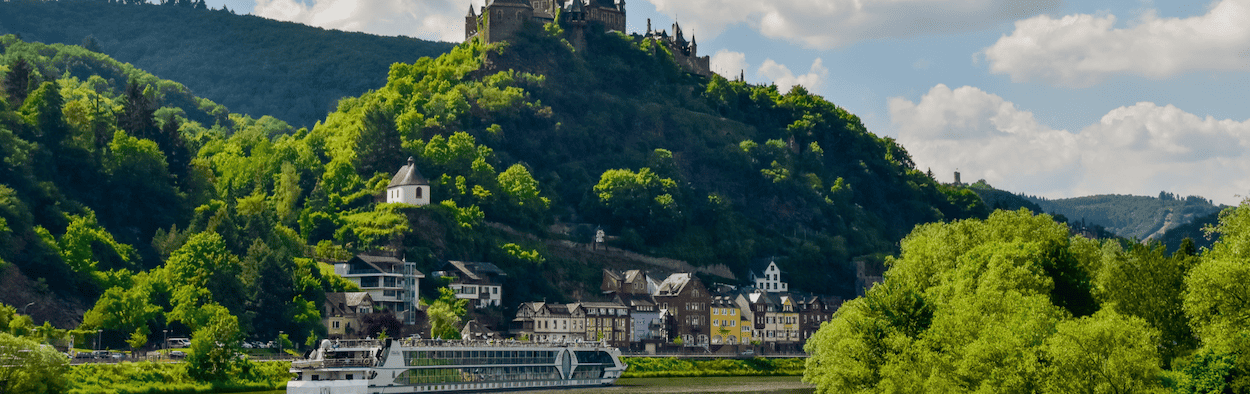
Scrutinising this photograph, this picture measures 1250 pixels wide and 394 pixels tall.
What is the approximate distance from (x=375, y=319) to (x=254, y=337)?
1066 cm

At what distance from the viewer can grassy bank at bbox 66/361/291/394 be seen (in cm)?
9131

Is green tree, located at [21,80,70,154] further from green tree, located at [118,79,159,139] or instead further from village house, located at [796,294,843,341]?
village house, located at [796,294,843,341]

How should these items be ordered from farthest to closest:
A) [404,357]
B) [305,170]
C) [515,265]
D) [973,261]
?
[305,170] → [515,265] → [404,357] → [973,261]

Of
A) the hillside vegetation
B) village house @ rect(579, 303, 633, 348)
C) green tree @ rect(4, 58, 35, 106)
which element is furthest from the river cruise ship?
green tree @ rect(4, 58, 35, 106)

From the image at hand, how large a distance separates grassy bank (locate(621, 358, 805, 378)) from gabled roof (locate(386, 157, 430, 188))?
31.7 meters

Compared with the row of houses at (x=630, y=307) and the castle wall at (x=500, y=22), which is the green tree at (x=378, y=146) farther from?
the castle wall at (x=500, y=22)

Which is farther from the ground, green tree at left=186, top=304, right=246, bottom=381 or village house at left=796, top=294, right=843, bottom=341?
village house at left=796, top=294, right=843, bottom=341

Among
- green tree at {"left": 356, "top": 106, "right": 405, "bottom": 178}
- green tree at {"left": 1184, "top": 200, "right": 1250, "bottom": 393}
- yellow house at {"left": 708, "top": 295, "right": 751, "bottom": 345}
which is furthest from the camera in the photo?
green tree at {"left": 356, "top": 106, "right": 405, "bottom": 178}

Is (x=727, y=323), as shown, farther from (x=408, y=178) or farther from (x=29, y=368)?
(x=29, y=368)

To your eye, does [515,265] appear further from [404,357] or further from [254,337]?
[404,357]

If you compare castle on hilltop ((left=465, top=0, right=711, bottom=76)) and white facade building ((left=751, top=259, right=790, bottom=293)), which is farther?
castle on hilltop ((left=465, top=0, right=711, bottom=76))

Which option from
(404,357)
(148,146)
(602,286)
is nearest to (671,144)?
(602,286)

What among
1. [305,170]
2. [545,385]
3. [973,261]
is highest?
[305,170]

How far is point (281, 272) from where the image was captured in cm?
12212
